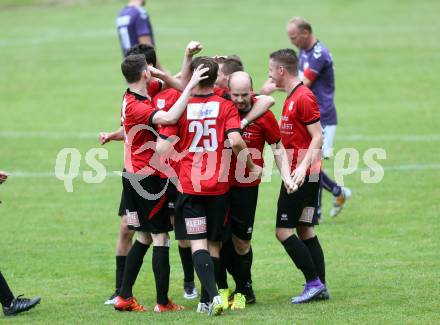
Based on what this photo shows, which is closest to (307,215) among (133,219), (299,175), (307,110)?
(299,175)

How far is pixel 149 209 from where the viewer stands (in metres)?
9.42

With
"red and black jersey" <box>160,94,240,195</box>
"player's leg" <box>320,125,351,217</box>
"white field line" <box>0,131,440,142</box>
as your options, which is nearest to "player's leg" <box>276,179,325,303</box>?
"red and black jersey" <box>160,94,240,195</box>

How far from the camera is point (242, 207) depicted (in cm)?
951

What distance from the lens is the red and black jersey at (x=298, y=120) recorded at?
9.44 metres

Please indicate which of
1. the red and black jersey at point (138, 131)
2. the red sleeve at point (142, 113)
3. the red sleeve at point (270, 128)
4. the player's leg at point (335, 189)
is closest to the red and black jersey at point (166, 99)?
the red and black jersey at point (138, 131)

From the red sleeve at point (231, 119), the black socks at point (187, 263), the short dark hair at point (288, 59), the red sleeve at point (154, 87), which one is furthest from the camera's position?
the black socks at point (187, 263)

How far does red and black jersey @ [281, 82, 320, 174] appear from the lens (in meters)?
9.44

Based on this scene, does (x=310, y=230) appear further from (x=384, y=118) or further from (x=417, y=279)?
(x=384, y=118)

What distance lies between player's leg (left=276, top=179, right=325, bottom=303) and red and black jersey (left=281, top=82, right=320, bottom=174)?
273mm

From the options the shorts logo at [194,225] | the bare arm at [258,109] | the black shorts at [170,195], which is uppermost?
the bare arm at [258,109]

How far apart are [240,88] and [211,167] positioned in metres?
0.81

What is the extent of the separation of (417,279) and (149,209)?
3.07 meters

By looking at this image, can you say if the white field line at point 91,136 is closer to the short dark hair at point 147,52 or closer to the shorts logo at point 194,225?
the short dark hair at point 147,52

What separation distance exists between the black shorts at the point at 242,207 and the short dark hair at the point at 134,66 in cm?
146
